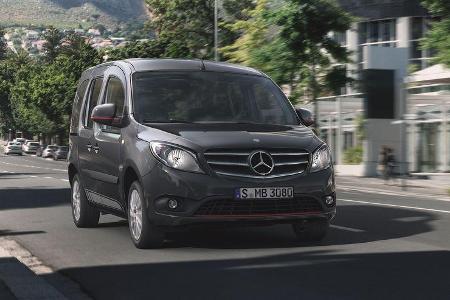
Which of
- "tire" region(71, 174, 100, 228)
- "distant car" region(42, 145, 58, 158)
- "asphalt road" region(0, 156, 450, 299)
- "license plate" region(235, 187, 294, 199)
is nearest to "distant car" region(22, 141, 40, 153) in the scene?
"distant car" region(42, 145, 58, 158)

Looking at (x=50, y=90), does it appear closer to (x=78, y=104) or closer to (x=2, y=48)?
(x=2, y=48)

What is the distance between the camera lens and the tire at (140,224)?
8.73 metres

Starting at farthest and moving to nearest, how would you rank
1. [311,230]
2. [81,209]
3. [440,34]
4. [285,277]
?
[440,34] < [81,209] < [311,230] < [285,277]

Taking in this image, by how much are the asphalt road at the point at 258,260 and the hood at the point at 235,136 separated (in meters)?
1.02

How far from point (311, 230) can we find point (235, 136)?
143 cm

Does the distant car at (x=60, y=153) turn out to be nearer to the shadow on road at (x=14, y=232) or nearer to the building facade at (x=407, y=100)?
the building facade at (x=407, y=100)

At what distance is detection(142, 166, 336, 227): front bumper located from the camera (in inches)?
328

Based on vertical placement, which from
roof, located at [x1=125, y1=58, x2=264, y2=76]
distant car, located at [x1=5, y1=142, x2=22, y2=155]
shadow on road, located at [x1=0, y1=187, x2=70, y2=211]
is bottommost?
distant car, located at [x1=5, y1=142, x2=22, y2=155]

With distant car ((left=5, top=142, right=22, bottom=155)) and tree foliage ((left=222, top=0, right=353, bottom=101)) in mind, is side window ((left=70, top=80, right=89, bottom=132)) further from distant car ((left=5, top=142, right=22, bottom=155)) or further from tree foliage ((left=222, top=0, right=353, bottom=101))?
distant car ((left=5, top=142, right=22, bottom=155))

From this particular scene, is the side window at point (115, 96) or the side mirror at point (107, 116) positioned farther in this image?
the side window at point (115, 96)

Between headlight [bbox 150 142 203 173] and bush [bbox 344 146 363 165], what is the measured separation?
2840 cm

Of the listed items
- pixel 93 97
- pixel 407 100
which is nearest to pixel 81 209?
pixel 93 97

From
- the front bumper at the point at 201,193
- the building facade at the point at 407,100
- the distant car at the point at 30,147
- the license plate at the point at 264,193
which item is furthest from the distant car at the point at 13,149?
the license plate at the point at 264,193

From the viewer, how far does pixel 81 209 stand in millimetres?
11281
